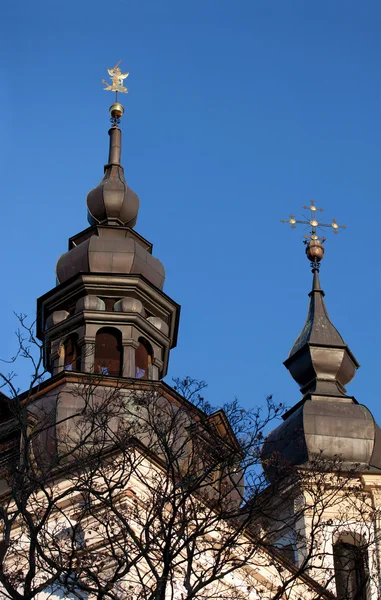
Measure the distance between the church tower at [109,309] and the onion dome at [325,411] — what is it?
11.1 feet

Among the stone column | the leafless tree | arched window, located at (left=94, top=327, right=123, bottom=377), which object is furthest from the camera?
arched window, located at (left=94, top=327, right=123, bottom=377)

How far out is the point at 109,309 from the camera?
31.4m

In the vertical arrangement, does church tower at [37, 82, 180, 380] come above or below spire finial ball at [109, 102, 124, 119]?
below

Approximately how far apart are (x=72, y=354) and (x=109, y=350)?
81 centimetres

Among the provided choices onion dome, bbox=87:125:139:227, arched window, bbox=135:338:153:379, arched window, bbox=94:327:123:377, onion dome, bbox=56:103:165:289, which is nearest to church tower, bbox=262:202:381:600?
arched window, bbox=135:338:153:379

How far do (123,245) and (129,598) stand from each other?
13934mm

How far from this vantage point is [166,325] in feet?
105

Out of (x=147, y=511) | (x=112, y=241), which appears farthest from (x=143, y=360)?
(x=147, y=511)

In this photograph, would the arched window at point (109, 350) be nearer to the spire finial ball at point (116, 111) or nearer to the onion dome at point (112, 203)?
the onion dome at point (112, 203)

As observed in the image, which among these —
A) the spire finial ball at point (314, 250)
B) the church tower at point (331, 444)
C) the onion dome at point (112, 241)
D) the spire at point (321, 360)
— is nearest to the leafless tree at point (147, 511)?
the church tower at point (331, 444)

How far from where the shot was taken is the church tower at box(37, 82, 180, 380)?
3052 centimetres

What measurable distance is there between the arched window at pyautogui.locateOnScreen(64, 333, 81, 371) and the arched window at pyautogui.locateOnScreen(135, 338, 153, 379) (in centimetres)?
125

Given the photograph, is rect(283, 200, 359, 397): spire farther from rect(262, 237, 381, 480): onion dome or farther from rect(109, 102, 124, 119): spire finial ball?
rect(109, 102, 124, 119): spire finial ball

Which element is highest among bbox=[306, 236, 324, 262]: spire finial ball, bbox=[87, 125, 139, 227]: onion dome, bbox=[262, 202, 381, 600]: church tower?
bbox=[306, 236, 324, 262]: spire finial ball
